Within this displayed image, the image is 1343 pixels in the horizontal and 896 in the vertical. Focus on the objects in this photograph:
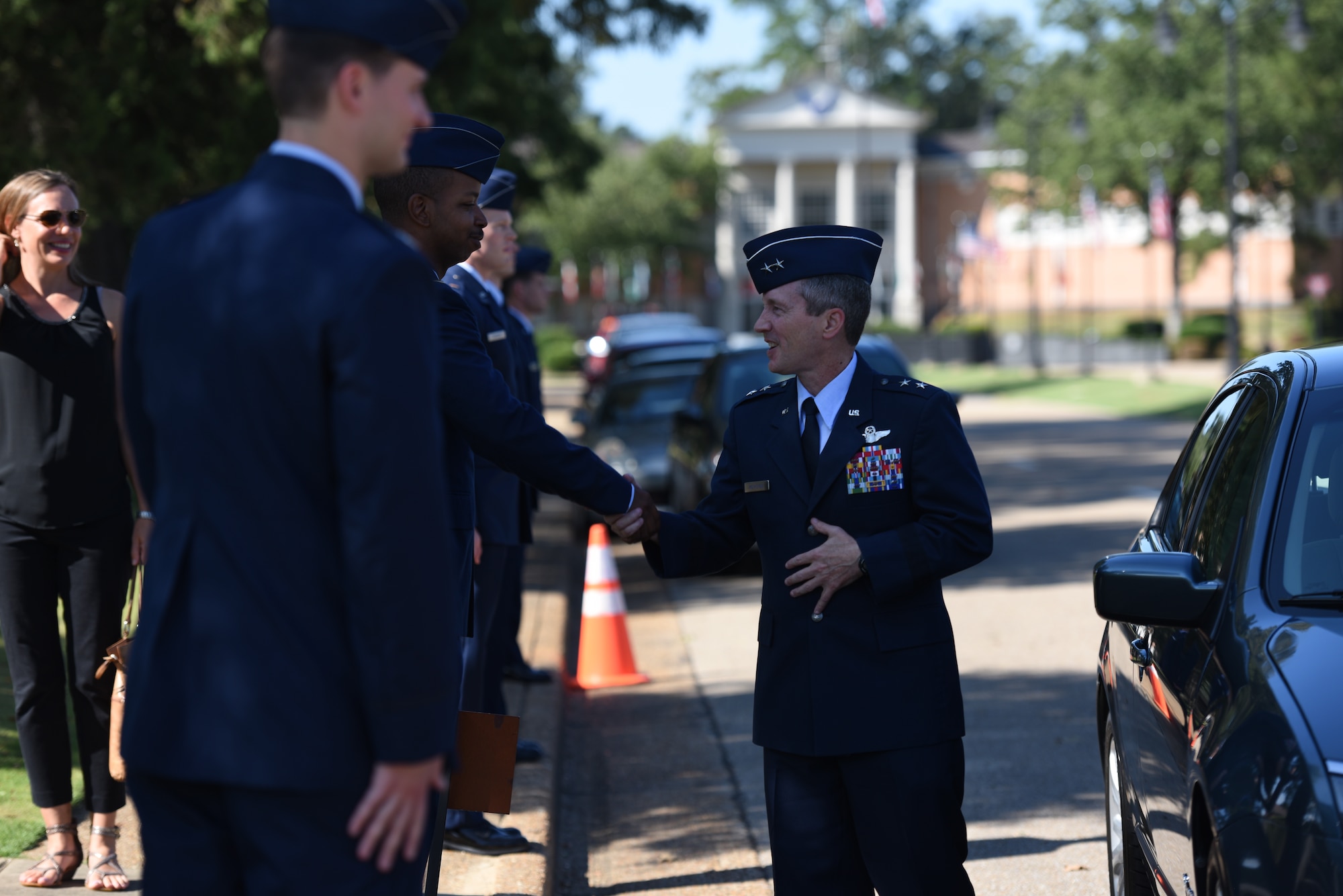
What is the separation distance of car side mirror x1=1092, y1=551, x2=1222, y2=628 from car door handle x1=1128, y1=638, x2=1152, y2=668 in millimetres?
460

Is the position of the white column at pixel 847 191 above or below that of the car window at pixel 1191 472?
above

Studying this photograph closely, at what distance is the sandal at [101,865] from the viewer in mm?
4656

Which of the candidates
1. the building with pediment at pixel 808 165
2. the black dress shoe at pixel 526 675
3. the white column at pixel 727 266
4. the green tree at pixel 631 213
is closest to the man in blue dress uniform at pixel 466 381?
the black dress shoe at pixel 526 675

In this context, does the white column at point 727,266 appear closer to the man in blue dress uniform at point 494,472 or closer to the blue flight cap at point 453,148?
the man in blue dress uniform at point 494,472

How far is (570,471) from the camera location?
3795mm

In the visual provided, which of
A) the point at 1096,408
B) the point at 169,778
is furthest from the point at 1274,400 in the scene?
the point at 1096,408

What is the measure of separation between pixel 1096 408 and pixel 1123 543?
2072 centimetres

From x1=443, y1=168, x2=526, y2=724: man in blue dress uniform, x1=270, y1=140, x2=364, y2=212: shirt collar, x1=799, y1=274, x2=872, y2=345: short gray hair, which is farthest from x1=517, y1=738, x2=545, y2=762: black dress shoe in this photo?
x1=270, y1=140, x2=364, y2=212: shirt collar

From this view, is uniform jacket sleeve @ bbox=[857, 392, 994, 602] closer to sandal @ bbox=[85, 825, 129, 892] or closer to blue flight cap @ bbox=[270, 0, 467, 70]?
blue flight cap @ bbox=[270, 0, 467, 70]

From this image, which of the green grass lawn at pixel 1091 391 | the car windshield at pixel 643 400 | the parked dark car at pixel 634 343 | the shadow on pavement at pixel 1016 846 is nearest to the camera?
the shadow on pavement at pixel 1016 846

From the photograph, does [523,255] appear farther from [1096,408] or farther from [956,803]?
[1096,408]

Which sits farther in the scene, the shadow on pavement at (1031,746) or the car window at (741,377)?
the car window at (741,377)

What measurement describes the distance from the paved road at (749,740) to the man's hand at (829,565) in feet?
6.96

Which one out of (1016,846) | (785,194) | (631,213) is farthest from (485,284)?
(785,194)
